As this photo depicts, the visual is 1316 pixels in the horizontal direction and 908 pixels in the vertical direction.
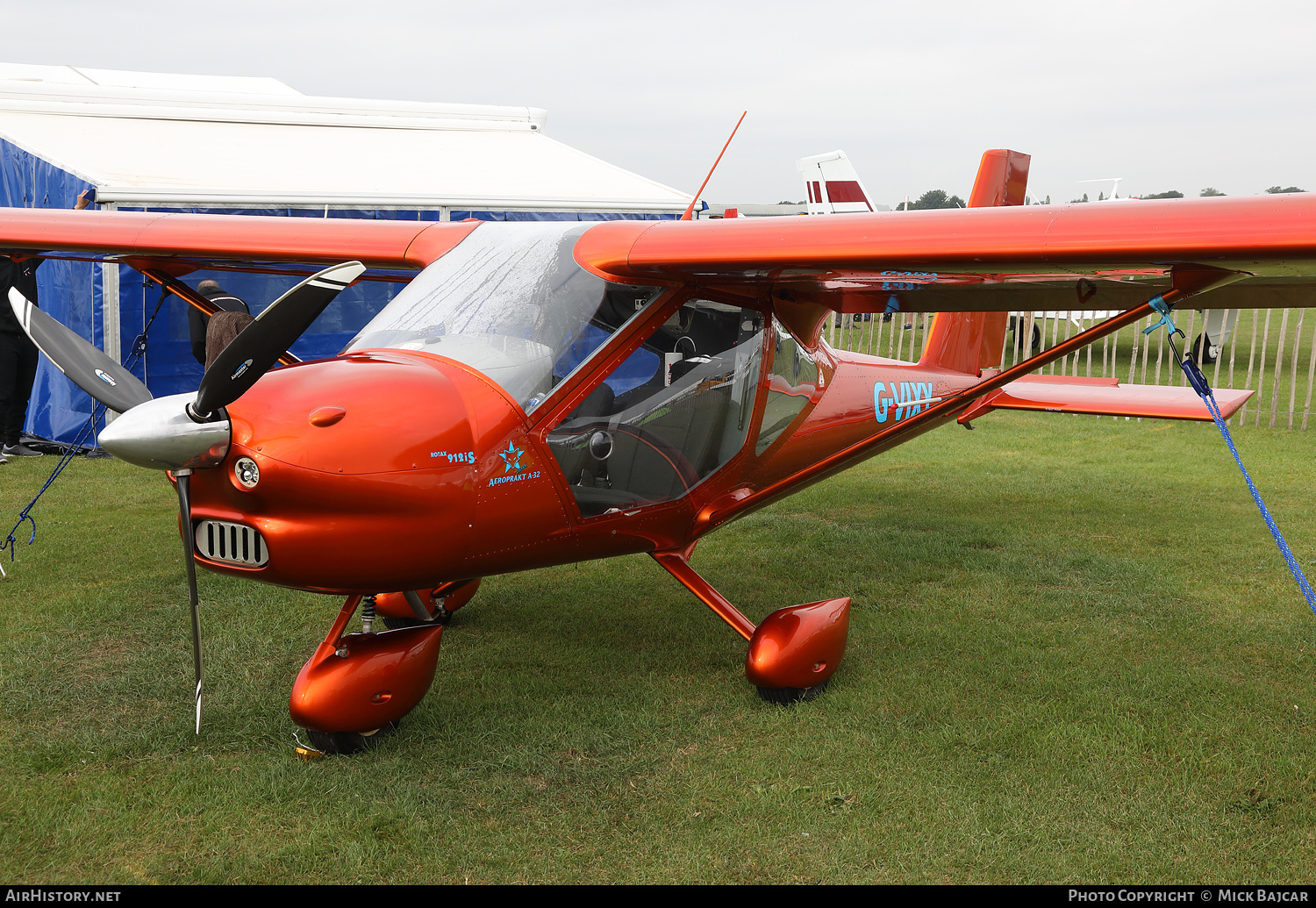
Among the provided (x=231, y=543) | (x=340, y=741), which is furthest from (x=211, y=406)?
(x=340, y=741)

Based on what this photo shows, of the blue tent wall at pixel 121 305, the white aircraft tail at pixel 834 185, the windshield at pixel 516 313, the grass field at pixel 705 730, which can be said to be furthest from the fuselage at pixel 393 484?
the white aircraft tail at pixel 834 185

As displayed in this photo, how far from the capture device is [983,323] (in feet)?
22.7

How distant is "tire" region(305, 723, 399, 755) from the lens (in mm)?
3761

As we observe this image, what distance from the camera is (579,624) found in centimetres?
534

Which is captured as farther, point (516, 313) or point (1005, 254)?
point (516, 313)

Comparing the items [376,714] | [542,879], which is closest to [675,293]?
[376,714]

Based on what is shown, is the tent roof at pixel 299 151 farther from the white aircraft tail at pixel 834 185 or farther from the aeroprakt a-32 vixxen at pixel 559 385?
the white aircraft tail at pixel 834 185

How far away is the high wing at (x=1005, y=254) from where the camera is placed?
10.6ft

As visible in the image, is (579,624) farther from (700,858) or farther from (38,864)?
(38,864)

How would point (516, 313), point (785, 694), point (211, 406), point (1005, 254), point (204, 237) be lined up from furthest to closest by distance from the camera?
1. point (204, 237)
2. point (785, 694)
3. point (516, 313)
4. point (1005, 254)
5. point (211, 406)

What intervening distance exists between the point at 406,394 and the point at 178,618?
9.04 ft

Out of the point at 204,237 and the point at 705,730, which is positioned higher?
the point at 204,237

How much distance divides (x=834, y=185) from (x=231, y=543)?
74.4ft

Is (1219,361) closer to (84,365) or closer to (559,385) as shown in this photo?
(559,385)
